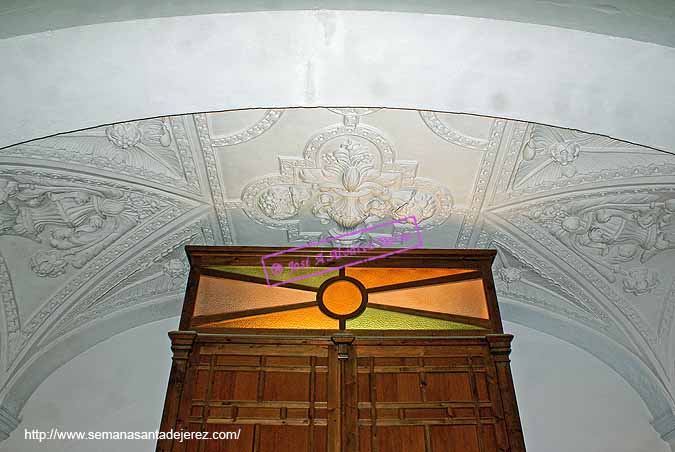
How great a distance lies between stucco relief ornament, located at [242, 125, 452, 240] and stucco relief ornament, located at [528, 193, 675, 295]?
107 cm

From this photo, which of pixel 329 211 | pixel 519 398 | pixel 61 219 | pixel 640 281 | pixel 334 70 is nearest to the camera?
pixel 334 70

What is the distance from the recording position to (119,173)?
5062 mm

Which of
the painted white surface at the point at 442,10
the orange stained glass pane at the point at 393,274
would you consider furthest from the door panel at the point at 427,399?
the painted white surface at the point at 442,10

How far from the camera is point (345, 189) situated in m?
5.30

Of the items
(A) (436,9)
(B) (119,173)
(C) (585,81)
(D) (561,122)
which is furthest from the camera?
(B) (119,173)

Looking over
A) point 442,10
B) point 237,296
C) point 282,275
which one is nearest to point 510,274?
point 282,275

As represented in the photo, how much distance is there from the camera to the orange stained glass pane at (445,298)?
16.4 feet

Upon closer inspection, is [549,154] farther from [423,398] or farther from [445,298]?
[423,398]

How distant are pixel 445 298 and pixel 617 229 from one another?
69.2 inches

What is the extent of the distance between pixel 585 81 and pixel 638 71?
8.4 inches

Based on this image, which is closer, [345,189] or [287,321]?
[287,321]

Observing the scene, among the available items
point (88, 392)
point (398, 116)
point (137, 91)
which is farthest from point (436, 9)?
point (88, 392)

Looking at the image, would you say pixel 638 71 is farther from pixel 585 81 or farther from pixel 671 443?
pixel 671 443

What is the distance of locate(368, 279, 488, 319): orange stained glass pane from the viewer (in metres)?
5.00
